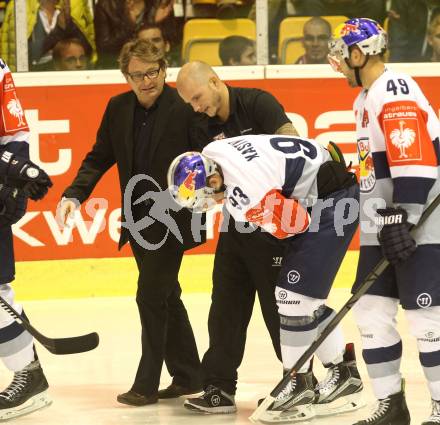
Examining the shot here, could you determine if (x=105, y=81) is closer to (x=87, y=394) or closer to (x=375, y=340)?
(x=87, y=394)

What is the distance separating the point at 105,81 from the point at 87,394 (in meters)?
2.41

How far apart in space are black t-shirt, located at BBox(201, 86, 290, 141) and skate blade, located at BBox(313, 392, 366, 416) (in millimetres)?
1088

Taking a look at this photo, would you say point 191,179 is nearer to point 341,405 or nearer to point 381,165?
point 381,165

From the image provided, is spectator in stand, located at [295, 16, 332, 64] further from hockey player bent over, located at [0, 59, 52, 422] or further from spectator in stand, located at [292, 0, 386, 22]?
hockey player bent over, located at [0, 59, 52, 422]

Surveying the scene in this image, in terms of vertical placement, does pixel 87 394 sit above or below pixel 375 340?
below

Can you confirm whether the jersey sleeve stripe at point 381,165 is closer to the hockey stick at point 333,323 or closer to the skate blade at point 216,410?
the hockey stick at point 333,323

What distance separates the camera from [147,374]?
4.98m

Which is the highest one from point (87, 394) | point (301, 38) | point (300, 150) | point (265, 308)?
point (301, 38)

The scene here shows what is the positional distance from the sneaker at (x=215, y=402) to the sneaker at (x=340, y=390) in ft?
1.13

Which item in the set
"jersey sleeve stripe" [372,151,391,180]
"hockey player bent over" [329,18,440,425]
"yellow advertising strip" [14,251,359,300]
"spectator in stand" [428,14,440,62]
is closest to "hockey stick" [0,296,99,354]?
"hockey player bent over" [329,18,440,425]

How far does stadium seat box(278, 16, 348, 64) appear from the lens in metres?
7.14

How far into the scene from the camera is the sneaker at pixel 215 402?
16.0ft

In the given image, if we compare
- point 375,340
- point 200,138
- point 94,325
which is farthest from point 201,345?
point 375,340

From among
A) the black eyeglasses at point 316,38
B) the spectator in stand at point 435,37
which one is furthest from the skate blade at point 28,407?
the spectator in stand at point 435,37
